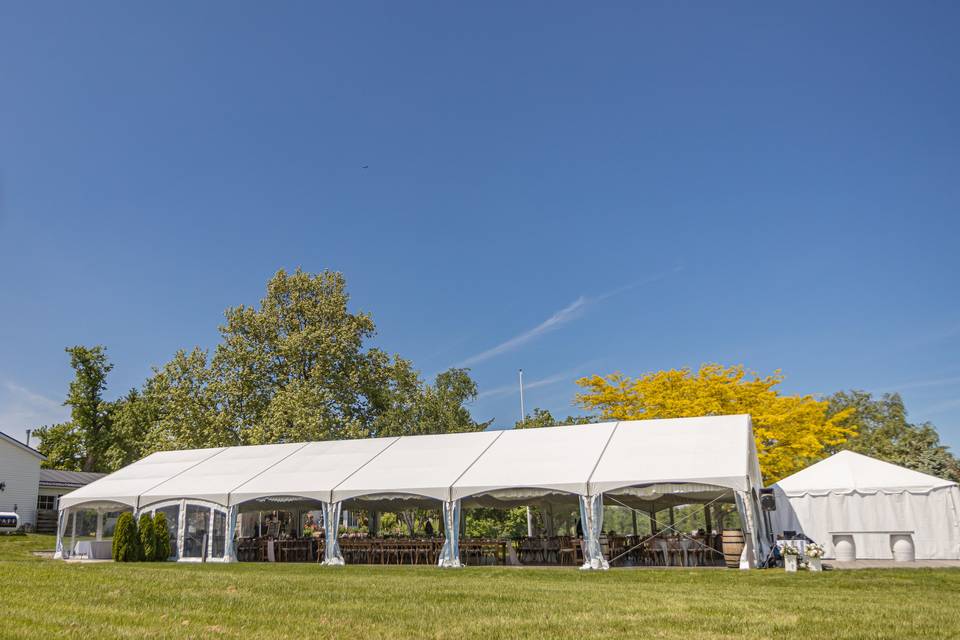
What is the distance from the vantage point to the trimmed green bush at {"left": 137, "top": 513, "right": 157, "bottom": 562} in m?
16.9

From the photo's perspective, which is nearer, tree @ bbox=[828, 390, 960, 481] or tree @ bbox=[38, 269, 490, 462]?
tree @ bbox=[38, 269, 490, 462]

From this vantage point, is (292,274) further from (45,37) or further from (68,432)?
(68,432)

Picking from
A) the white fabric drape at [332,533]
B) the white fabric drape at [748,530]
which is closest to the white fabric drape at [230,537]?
the white fabric drape at [332,533]

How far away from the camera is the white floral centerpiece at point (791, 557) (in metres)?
12.9

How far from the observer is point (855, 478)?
18047 mm

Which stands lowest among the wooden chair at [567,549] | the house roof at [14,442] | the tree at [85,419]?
the wooden chair at [567,549]

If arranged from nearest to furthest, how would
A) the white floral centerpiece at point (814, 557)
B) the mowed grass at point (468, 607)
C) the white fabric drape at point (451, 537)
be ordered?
1. the mowed grass at point (468, 607)
2. the white floral centerpiece at point (814, 557)
3. the white fabric drape at point (451, 537)

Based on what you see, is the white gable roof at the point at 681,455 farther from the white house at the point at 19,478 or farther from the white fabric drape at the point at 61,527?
the white house at the point at 19,478

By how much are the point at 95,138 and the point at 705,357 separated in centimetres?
2341

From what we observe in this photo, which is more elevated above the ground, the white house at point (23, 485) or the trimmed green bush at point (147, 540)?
the white house at point (23, 485)

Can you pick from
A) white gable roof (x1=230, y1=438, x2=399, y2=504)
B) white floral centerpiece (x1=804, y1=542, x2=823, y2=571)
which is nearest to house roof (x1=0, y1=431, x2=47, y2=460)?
white gable roof (x1=230, y1=438, x2=399, y2=504)

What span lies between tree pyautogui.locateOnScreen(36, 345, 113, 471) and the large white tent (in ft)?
82.9

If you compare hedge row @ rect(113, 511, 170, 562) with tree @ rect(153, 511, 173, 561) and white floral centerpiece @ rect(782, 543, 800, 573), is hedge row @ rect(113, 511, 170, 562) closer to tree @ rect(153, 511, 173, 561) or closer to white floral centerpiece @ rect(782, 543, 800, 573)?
tree @ rect(153, 511, 173, 561)

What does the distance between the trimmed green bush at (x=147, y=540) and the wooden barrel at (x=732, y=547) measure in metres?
13.4
